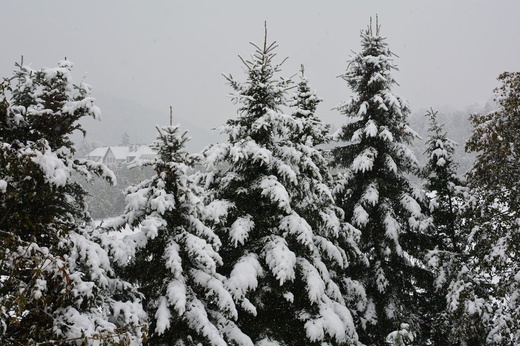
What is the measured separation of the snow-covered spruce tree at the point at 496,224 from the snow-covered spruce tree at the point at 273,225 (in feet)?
11.4

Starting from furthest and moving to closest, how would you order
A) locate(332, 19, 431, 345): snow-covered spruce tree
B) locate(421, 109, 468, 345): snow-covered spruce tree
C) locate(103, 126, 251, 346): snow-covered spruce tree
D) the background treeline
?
1. locate(332, 19, 431, 345): snow-covered spruce tree
2. locate(421, 109, 468, 345): snow-covered spruce tree
3. locate(103, 126, 251, 346): snow-covered spruce tree
4. the background treeline

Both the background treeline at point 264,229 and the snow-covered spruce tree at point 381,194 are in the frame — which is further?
the snow-covered spruce tree at point 381,194

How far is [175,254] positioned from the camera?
8.23 meters

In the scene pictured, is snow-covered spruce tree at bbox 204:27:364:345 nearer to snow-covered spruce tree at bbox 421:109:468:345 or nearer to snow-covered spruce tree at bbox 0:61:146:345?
snow-covered spruce tree at bbox 0:61:146:345

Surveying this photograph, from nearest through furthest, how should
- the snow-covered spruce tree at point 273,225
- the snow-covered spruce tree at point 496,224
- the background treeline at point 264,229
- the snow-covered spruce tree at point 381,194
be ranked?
the background treeline at point 264,229
the snow-covered spruce tree at point 273,225
the snow-covered spruce tree at point 496,224
the snow-covered spruce tree at point 381,194

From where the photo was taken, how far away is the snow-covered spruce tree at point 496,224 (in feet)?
34.1

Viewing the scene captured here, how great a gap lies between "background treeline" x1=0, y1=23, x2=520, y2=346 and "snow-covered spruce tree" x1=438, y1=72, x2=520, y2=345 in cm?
5

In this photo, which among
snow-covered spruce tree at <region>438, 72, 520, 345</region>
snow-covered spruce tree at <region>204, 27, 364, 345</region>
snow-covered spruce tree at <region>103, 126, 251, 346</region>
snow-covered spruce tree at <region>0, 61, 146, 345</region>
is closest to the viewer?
snow-covered spruce tree at <region>0, 61, 146, 345</region>

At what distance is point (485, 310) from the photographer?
11.1 m

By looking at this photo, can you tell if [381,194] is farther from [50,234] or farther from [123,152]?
[123,152]

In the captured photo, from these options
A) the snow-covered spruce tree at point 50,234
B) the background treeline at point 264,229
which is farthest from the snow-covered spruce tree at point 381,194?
the snow-covered spruce tree at point 50,234

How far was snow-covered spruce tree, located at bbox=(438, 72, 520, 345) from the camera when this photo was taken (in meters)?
10.4

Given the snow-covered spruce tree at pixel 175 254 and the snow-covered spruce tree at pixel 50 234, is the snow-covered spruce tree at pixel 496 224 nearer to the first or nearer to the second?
the snow-covered spruce tree at pixel 175 254

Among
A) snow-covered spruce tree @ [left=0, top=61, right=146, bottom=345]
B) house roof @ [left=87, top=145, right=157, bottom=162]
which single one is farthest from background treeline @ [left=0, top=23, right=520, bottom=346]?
house roof @ [left=87, top=145, right=157, bottom=162]
